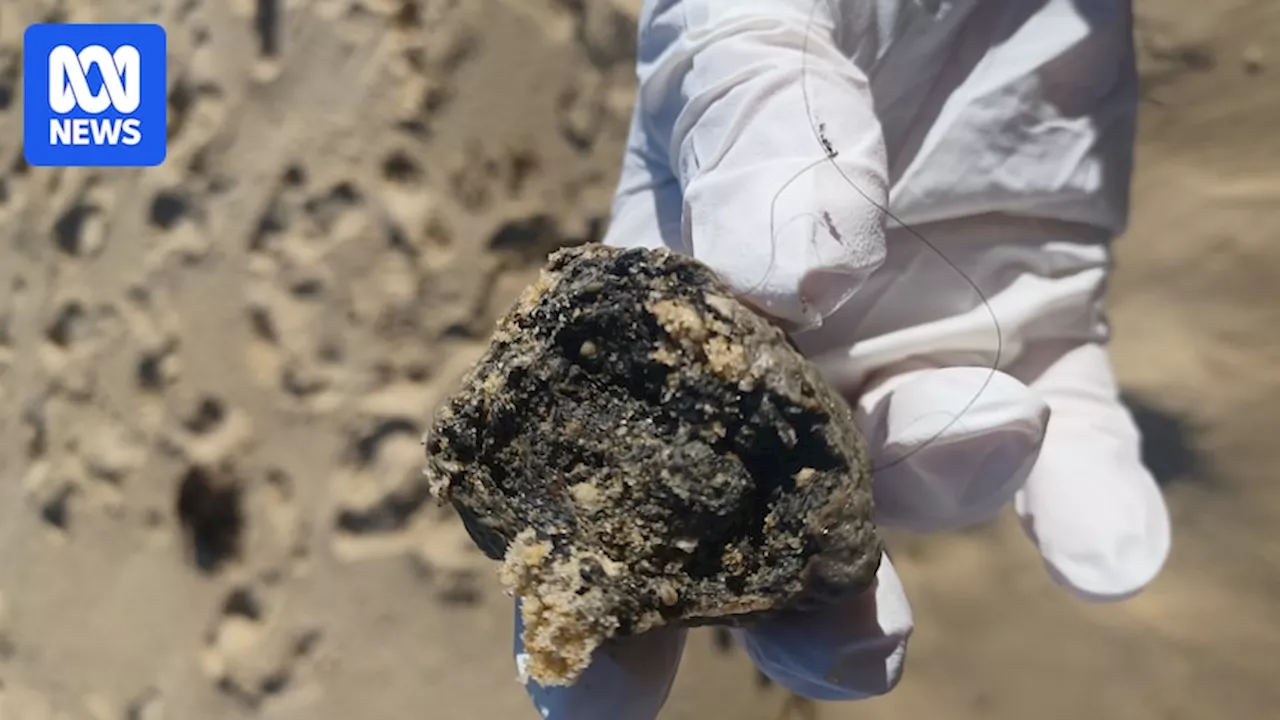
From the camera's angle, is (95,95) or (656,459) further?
(95,95)

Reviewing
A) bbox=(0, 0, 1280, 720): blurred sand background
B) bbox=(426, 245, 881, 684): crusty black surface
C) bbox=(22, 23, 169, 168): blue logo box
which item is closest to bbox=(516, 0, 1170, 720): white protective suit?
bbox=(426, 245, 881, 684): crusty black surface

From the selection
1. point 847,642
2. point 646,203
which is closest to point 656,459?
point 847,642

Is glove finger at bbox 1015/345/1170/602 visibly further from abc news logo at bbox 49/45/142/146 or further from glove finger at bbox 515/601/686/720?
abc news logo at bbox 49/45/142/146

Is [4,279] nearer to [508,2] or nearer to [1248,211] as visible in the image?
[508,2]

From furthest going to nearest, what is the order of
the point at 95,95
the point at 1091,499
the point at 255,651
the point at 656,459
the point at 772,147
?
the point at 95,95 < the point at 255,651 < the point at 1091,499 < the point at 772,147 < the point at 656,459

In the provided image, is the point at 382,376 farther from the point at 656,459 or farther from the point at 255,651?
the point at 656,459

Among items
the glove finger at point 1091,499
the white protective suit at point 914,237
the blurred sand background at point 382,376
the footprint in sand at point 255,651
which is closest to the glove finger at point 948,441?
the white protective suit at point 914,237

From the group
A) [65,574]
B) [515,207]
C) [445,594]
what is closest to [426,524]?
[445,594]

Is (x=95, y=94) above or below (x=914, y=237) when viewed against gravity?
below

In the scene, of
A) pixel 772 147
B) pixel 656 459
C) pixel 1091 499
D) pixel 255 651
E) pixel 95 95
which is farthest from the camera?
pixel 95 95
